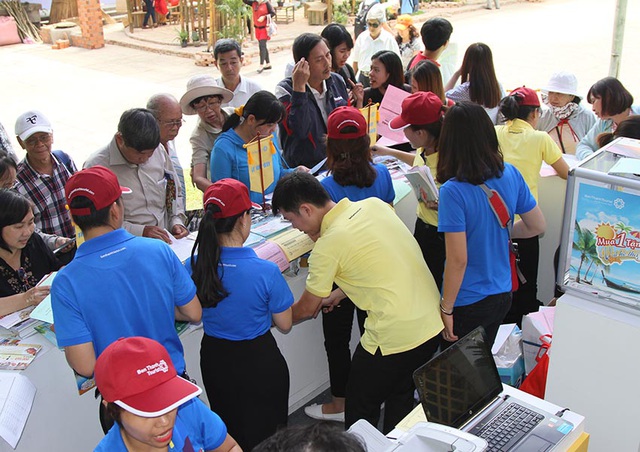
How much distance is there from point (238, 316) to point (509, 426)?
3.39ft

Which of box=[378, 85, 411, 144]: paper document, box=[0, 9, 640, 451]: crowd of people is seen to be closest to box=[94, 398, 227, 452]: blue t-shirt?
box=[0, 9, 640, 451]: crowd of people

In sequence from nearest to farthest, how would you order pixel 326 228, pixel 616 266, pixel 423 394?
1. pixel 423 394
2. pixel 616 266
3. pixel 326 228

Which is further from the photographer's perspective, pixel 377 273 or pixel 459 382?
pixel 377 273

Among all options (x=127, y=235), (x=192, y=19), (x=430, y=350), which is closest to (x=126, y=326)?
(x=127, y=235)

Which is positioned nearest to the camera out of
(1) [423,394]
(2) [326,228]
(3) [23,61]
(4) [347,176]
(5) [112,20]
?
(1) [423,394]

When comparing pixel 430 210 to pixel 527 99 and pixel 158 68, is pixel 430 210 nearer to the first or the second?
pixel 527 99

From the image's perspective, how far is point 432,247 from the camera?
3.51m

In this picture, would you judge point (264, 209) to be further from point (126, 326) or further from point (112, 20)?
point (112, 20)

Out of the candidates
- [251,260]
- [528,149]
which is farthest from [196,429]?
[528,149]

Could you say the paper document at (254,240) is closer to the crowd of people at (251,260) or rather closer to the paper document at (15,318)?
the crowd of people at (251,260)

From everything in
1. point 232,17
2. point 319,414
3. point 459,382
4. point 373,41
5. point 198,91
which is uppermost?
point 232,17

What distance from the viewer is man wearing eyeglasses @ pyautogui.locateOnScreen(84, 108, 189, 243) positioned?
3.11m

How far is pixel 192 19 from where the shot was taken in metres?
14.6

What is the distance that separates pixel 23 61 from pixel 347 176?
13262mm
